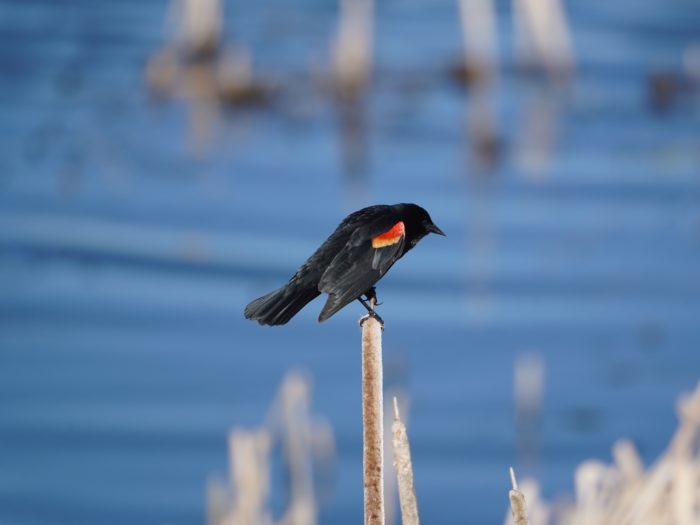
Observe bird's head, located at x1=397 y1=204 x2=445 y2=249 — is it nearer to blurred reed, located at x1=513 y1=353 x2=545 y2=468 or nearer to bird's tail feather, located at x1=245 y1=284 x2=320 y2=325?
bird's tail feather, located at x1=245 y1=284 x2=320 y2=325

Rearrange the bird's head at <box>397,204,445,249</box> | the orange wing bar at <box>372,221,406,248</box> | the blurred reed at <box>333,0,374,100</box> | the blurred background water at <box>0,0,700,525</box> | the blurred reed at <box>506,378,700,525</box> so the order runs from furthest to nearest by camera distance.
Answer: the blurred reed at <box>333,0,374,100</box>, the blurred background water at <box>0,0,700,525</box>, the blurred reed at <box>506,378,700,525</box>, the bird's head at <box>397,204,445,249</box>, the orange wing bar at <box>372,221,406,248</box>

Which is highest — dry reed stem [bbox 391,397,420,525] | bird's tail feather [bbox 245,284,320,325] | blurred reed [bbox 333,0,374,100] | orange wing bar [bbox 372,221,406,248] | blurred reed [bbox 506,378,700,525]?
blurred reed [bbox 333,0,374,100]

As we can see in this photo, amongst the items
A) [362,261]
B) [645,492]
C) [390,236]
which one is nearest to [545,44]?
[645,492]

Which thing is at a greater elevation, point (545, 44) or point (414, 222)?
point (545, 44)

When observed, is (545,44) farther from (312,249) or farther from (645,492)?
(645,492)

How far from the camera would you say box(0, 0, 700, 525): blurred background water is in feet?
22.2

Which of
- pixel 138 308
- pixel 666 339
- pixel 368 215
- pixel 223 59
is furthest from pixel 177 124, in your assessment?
pixel 368 215

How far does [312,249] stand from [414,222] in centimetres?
571

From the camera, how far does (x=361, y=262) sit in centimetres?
301

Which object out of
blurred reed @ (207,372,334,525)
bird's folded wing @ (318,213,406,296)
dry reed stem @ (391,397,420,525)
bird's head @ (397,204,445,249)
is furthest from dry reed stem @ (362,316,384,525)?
blurred reed @ (207,372,334,525)

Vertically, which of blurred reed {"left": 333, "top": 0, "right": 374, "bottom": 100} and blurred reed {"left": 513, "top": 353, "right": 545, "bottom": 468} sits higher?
blurred reed {"left": 333, "top": 0, "right": 374, "bottom": 100}

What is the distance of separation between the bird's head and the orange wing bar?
0.17 ft

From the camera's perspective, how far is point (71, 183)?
1041 centimetres

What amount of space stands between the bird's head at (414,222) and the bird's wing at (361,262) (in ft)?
0.36
